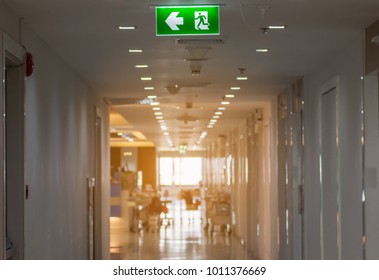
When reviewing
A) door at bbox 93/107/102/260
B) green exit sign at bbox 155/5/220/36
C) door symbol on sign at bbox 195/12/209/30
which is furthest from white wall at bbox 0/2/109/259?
door symbol on sign at bbox 195/12/209/30

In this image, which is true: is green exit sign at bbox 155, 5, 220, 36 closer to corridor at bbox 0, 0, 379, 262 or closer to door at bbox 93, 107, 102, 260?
corridor at bbox 0, 0, 379, 262

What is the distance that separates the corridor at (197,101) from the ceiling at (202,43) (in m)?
0.02

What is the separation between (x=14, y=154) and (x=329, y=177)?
4042 mm

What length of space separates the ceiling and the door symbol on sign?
10 centimetres

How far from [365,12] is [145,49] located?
2.65 m

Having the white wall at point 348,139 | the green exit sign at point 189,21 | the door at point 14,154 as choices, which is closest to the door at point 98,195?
the white wall at point 348,139

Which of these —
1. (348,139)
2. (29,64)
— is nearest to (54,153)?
(29,64)

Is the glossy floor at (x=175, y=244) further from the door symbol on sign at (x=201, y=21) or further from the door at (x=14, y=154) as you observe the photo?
the door symbol on sign at (x=201, y=21)

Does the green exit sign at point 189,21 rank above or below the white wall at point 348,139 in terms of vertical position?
above

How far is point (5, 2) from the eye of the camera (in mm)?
6566

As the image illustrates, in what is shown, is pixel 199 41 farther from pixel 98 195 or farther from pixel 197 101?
pixel 197 101

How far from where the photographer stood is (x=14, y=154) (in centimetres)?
715

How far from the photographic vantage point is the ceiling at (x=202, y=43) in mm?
6863

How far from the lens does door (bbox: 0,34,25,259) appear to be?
707 cm
